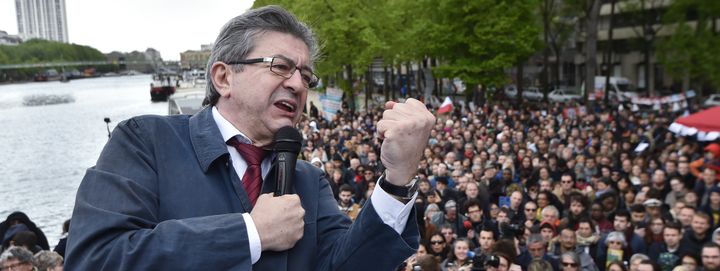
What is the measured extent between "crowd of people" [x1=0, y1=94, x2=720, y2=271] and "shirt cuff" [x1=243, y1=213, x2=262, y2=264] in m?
0.43

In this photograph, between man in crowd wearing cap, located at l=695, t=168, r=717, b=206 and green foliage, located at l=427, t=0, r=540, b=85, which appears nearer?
man in crowd wearing cap, located at l=695, t=168, r=717, b=206

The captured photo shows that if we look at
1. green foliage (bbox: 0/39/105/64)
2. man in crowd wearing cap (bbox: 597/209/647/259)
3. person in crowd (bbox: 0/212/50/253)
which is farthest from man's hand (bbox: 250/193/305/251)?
green foliage (bbox: 0/39/105/64)

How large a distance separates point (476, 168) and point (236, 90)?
11.1 metres

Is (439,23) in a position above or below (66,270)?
above

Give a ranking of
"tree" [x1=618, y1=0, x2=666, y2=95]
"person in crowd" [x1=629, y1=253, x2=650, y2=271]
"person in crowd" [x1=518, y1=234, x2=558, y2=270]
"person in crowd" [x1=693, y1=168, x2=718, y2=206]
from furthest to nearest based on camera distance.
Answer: "tree" [x1=618, y1=0, x2=666, y2=95] → "person in crowd" [x1=693, y1=168, x2=718, y2=206] → "person in crowd" [x1=518, y1=234, x2=558, y2=270] → "person in crowd" [x1=629, y1=253, x2=650, y2=271]

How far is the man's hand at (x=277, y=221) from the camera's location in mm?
1783

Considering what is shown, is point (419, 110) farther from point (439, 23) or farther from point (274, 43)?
point (439, 23)

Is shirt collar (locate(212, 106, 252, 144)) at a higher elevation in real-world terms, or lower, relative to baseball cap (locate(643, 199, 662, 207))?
higher

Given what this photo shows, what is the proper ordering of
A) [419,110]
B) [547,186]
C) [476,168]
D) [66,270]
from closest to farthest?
1. [66,270]
2. [419,110]
3. [547,186]
4. [476,168]

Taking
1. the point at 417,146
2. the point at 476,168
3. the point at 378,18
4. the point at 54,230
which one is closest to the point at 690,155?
the point at 476,168

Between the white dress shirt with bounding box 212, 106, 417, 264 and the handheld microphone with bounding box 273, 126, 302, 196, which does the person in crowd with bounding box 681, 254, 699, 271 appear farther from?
the handheld microphone with bounding box 273, 126, 302, 196

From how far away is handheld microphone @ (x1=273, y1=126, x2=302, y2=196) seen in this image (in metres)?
1.94

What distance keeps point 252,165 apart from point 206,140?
147 mm

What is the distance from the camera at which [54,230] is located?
20.1 m
